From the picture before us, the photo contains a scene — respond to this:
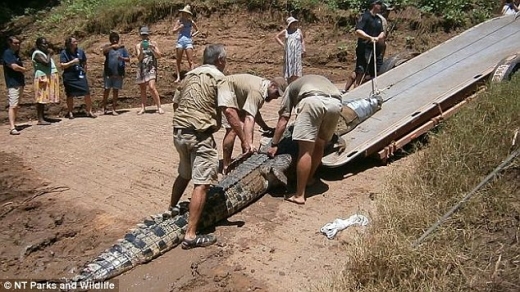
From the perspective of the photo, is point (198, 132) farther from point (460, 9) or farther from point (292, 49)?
point (460, 9)

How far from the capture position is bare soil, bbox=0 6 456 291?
533cm

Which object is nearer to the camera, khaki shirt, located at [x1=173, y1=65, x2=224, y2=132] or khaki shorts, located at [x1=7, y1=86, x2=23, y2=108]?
khaki shirt, located at [x1=173, y1=65, x2=224, y2=132]

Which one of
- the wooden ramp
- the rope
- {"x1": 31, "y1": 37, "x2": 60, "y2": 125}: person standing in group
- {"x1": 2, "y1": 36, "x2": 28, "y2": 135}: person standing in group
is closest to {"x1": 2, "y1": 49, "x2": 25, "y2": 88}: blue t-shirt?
{"x1": 2, "y1": 36, "x2": 28, "y2": 135}: person standing in group

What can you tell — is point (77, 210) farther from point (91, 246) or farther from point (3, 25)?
point (3, 25)

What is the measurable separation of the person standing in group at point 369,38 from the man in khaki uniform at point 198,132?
434cm

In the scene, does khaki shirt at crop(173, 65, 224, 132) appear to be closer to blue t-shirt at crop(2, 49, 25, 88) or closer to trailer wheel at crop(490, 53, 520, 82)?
trailer wheel at crop(490, 53, 520, 82)

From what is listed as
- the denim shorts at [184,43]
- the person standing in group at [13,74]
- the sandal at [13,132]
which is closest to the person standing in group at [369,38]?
the denim shorts at [184,43]

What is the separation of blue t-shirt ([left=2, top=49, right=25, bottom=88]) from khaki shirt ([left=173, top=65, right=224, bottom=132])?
4844 millimetres

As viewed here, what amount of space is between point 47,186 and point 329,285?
4.29m

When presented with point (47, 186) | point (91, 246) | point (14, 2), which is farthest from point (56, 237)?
point (14, 2)

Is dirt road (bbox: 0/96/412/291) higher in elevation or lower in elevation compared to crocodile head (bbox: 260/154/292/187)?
lower

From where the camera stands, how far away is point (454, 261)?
14.9 feet

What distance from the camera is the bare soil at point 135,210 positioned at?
17.5 feet

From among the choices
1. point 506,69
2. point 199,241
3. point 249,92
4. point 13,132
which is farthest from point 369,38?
point 13,132
